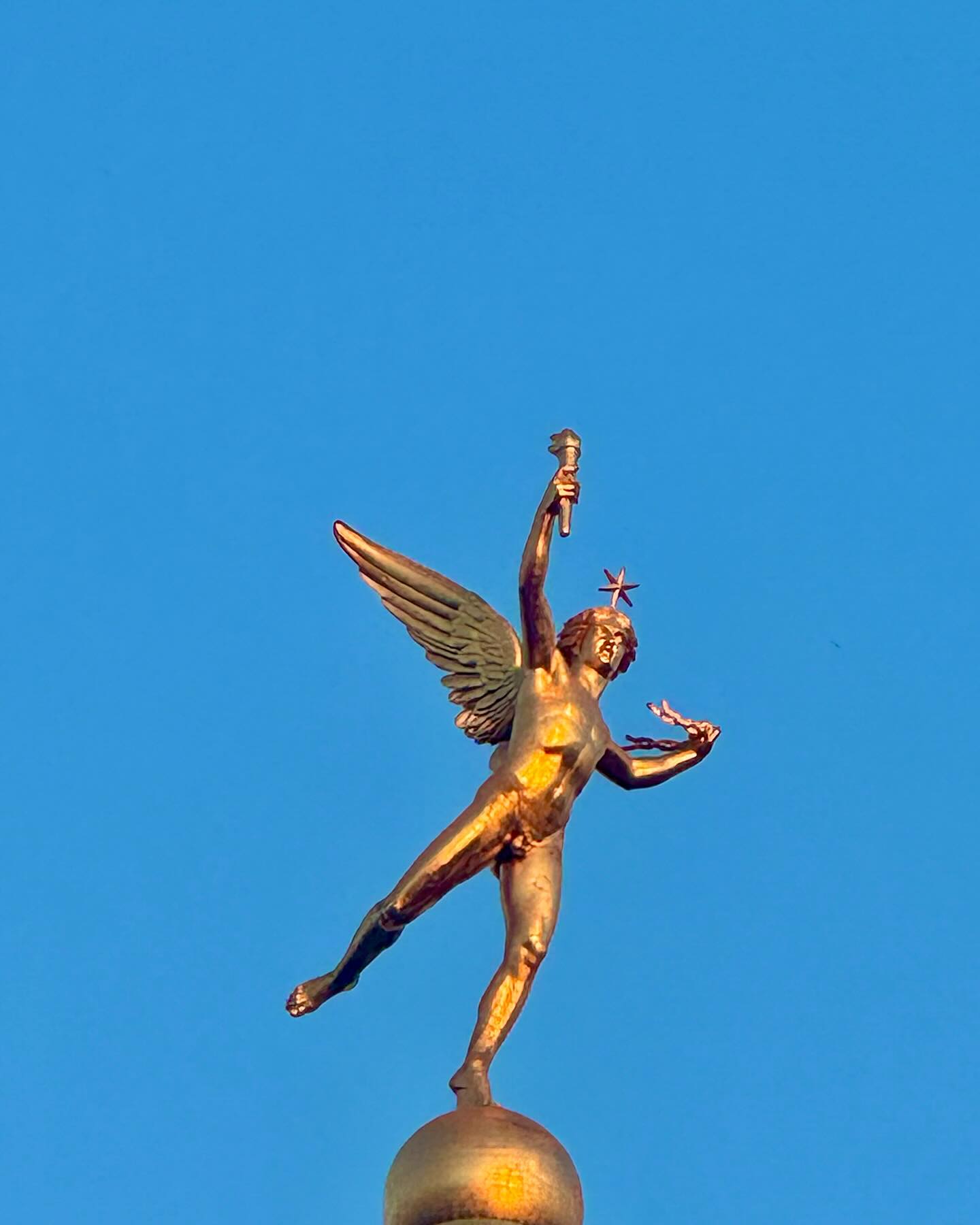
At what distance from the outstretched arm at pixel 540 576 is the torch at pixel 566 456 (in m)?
0.04

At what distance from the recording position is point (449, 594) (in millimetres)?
25281

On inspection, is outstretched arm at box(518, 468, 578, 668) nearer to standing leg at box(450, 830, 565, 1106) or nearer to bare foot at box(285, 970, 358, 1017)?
standing leg at box(450, 830, 565, 1106)

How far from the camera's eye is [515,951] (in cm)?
2327

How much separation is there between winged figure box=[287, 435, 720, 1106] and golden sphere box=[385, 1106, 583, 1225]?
521 millimetres

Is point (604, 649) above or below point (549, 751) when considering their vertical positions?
above

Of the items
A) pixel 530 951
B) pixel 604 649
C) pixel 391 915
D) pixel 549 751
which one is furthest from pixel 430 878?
pixel 604 649

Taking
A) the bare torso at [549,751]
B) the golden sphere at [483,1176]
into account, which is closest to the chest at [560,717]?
the bare torso at [549,751]

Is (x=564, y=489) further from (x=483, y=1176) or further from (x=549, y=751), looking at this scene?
(x=483, y=1176)

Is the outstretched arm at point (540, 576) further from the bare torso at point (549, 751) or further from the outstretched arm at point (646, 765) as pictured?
the outstretched arm at point (646, 765)

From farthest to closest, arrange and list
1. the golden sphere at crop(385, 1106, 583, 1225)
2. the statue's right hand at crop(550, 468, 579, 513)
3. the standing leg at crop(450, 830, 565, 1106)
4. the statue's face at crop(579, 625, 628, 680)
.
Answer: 1. the statue's face at crop(579, 625, 628, 680)
2. the statue's right hand at crop(550, 468, 579, 513)
3. the standing leg at crop(450, 830, 565, 1106)
4. the golden sphere at crop(385, 1106, 583, 1225)

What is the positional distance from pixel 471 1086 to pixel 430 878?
173 cm

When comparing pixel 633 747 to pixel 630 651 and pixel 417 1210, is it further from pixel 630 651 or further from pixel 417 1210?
pixel 417 1210

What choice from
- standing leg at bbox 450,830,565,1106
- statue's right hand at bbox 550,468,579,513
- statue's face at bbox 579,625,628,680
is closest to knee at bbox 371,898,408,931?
standing leg at bbox 450,830,565,1106

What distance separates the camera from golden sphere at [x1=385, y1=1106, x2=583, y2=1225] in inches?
844
